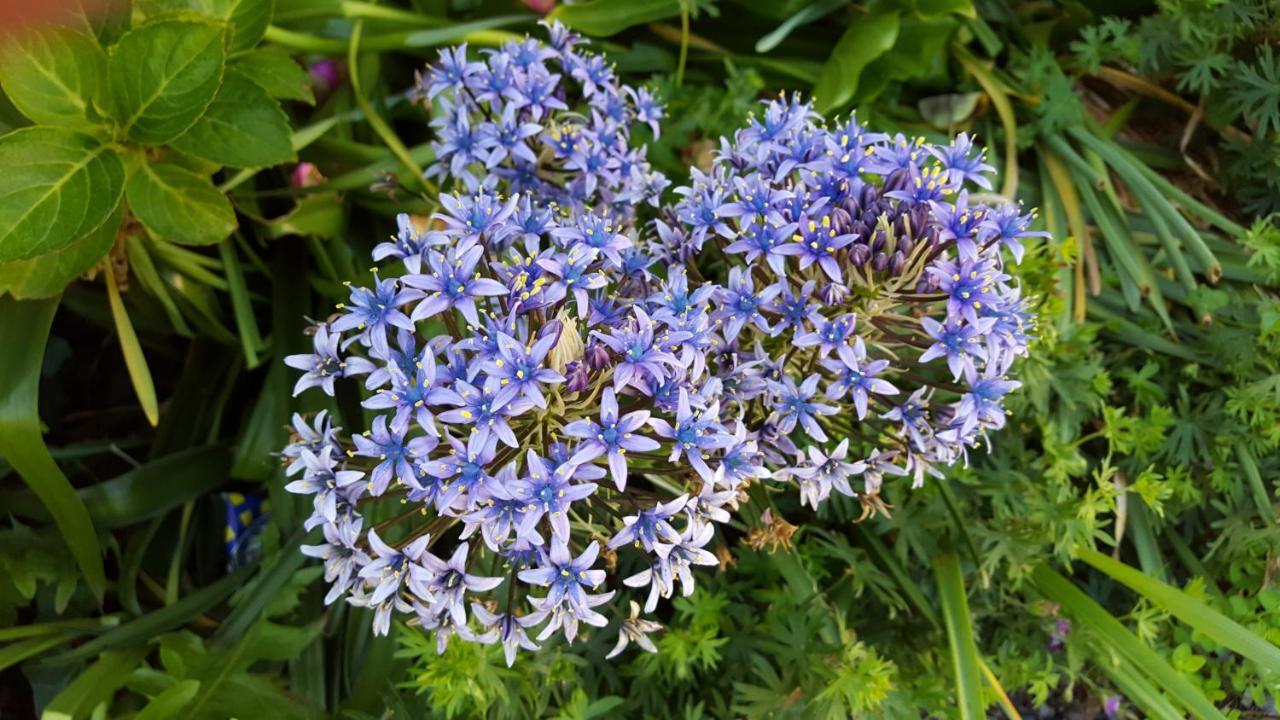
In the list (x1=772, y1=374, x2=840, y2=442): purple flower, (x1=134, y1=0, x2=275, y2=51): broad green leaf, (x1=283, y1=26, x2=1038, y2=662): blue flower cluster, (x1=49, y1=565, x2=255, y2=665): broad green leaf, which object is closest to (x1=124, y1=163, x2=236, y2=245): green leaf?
(x1=134, y1=0, x2=275, y2=51): broad green leaf

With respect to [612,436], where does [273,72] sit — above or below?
above

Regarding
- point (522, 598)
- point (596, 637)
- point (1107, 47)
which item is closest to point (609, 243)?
point (522, 598)

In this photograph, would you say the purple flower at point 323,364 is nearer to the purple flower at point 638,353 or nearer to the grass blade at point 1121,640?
the purple flower at point 638,353

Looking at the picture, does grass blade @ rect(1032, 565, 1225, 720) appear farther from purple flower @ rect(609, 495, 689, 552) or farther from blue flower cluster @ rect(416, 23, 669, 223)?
blue flower cluster @ rect(416, 23, 669, 223)

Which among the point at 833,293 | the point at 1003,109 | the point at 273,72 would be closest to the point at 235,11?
the point at 273,72

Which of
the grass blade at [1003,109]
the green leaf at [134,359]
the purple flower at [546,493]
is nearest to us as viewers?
the purple flower at [546,493]

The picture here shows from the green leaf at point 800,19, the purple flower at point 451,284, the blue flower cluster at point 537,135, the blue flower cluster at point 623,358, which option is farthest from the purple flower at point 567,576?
the green leaf at point 800,19

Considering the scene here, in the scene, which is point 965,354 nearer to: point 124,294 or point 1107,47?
point 1107,47

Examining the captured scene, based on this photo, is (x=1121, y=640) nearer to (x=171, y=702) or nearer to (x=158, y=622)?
(x=171, y=702)
